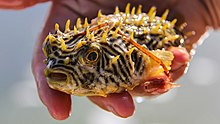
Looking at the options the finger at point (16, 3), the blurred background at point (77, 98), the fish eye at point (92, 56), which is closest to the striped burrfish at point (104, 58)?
the fish eye at point (92, 56)

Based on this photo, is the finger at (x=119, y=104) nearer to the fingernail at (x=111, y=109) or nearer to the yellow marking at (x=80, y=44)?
the fingernail at (x=111, y=109)

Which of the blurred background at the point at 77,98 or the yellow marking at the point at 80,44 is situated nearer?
the yellow marking at the point at 80,44

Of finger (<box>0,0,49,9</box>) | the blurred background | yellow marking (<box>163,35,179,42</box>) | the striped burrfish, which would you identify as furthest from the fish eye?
the blurred background

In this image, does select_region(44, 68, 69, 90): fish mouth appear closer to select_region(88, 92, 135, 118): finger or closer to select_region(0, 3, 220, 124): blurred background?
select_region(88, 92, 135, 118): finger

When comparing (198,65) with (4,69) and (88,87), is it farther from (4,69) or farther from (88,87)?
(88,87)

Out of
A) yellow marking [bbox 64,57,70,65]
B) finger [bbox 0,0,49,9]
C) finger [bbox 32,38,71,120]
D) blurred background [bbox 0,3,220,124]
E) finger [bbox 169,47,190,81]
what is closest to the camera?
yellow marking [bbox 64,57,70,65]
